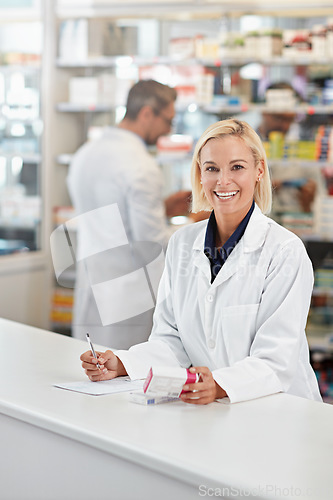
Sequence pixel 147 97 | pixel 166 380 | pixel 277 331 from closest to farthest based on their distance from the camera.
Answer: pixel 166 380, pixel 277 331, pixel 147 97

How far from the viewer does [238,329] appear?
6.21 feet

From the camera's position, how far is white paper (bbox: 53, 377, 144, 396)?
1783 millimetres

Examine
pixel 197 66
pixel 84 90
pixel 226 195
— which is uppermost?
pixel 197 66

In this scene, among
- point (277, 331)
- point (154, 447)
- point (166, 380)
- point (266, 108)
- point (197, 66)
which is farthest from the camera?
Result: point (197, 66)

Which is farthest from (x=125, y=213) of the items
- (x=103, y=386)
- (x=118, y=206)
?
(x=103, y=386)

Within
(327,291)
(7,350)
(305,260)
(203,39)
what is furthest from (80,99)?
(305,260)

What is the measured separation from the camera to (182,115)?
5.11m

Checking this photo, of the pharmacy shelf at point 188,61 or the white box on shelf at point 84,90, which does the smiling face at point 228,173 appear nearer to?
the pharmacy shelf at point 188,61

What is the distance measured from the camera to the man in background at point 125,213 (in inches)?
140

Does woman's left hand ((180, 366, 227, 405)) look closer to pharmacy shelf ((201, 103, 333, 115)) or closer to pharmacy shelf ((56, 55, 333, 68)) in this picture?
pharmacy shelf ((201, 103, 333, 115))

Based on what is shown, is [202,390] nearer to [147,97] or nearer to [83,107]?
[147,97]

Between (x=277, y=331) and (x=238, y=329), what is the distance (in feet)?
0.41

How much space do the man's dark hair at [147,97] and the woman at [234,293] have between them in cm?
177

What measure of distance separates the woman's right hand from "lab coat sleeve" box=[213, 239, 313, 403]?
1.01 ft
